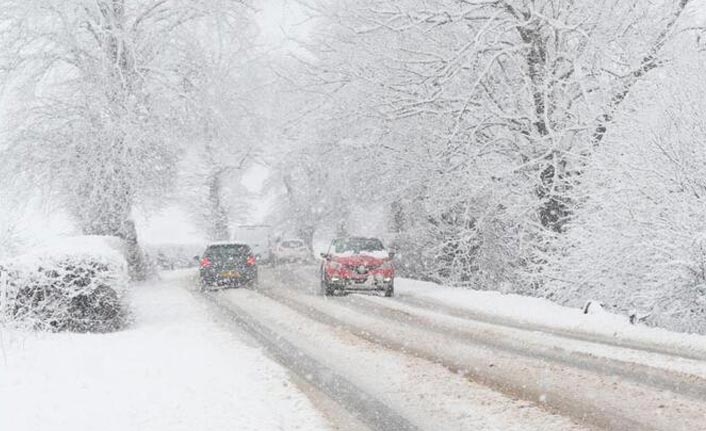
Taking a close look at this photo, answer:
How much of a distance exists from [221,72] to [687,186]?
21.4 metres

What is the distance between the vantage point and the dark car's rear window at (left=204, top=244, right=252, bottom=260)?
2623 cm

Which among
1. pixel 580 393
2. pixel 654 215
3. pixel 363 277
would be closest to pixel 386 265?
pixel 363 277

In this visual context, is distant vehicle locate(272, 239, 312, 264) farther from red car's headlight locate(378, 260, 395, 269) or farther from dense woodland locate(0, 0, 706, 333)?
red car's headlight locate(378, 260, 395, 269)

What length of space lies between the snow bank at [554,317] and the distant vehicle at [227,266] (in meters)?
6.00

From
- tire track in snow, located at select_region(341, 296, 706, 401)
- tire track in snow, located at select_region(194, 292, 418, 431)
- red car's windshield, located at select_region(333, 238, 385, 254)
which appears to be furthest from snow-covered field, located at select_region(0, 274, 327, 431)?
red car's windshield, located at select_region(333, 238, 385, 254)

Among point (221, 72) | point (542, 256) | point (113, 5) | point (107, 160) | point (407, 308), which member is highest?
point (113, 5)

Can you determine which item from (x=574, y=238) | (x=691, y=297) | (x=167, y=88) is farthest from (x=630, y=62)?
(x=167, y=88)

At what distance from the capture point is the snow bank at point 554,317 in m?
11.9

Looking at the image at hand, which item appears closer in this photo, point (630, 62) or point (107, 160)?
point (630, 62)

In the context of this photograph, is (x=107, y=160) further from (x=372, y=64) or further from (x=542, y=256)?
(x=542, y=256)

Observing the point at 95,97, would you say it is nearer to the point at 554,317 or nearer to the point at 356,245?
the point at 356,245

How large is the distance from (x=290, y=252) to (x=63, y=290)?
1324 inches

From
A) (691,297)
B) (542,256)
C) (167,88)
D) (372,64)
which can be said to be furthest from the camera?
(167,88)

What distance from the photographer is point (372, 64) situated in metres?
21.3
